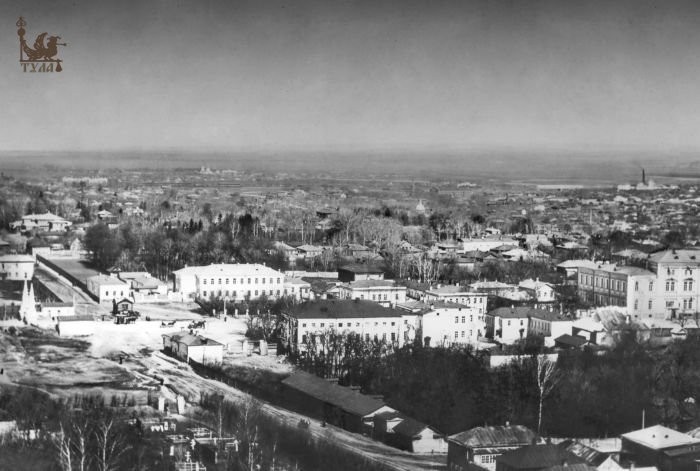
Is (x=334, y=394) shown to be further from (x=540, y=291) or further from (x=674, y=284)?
(x=674, y=284)

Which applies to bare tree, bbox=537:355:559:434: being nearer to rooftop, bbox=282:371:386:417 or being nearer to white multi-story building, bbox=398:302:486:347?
rooftop, bbox=282:371:386:417

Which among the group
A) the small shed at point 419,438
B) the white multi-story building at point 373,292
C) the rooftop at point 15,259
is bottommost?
the small shed at point 419,438

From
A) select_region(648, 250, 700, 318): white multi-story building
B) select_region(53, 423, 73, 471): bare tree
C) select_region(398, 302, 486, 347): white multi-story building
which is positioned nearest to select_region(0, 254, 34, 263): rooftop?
select_region(398, 302, 486, 347): white multi-story building

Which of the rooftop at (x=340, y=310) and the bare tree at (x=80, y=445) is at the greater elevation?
the rooftop at (x=340, y=310)

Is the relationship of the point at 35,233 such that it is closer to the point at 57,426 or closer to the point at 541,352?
the point at 541,352

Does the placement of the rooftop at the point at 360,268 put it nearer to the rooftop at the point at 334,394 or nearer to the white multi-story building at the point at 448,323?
the white multi-story building at the point at 448,323

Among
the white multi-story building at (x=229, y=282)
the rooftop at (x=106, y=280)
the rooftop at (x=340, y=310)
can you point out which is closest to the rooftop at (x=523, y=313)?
the rooftop at (x=340, y=310)

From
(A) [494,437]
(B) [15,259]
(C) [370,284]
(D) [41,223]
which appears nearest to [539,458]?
(A) [494,437]
